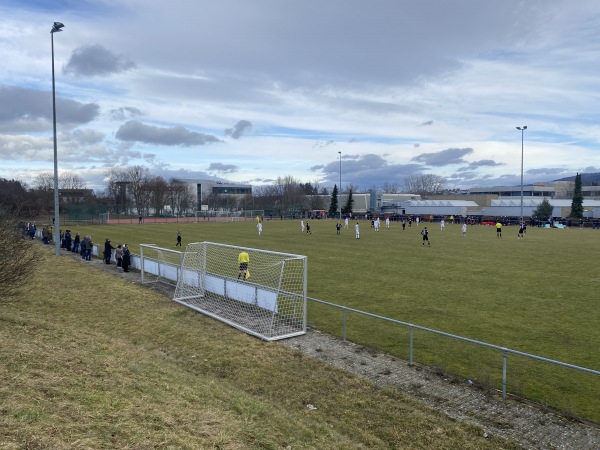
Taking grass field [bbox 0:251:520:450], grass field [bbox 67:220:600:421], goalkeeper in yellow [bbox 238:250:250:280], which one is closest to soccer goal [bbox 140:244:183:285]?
goalkeeper in yellow [bbox 238:250:250:280]

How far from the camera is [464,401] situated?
25.5 ft

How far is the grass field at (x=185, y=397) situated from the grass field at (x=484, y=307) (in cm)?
248

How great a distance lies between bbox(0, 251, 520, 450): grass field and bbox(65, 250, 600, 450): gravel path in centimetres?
34

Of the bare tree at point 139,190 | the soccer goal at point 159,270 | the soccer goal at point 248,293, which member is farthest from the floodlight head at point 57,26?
the bare tree at point 139,190

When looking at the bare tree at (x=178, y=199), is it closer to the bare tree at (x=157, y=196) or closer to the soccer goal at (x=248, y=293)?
the bare tree at (x=157, y=196)

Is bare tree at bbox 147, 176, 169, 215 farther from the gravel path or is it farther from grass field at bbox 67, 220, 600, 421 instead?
the gravel path

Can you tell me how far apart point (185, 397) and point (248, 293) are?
7.08 metres

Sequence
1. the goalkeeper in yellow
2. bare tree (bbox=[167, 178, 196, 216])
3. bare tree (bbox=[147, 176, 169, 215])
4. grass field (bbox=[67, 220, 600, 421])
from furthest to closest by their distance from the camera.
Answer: bare tree (bbox=[167, 178, 196, 216]), bare tree (bbox=[147, 176, 169, 215]), the goalkeeper in yellow, grass field (bbox=[67, 220, 600, 421])

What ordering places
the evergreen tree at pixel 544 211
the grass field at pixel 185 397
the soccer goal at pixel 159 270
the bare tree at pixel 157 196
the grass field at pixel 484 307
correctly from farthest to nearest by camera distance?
the bare tree at pixel 157 196 < the evergreen tree at pixel 544 211 < the soccer goal at pixel 159 270 < the grass field at pixel 484 307 < the grass field at pixel 185 397

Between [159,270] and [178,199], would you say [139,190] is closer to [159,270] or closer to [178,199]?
[178,199]

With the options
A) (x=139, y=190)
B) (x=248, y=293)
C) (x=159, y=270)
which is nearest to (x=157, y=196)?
(x=139, y=190)

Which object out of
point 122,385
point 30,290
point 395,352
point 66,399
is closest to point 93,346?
point 122,385

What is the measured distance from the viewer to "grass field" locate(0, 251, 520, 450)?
516 centimetres

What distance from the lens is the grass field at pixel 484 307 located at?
911 cm
